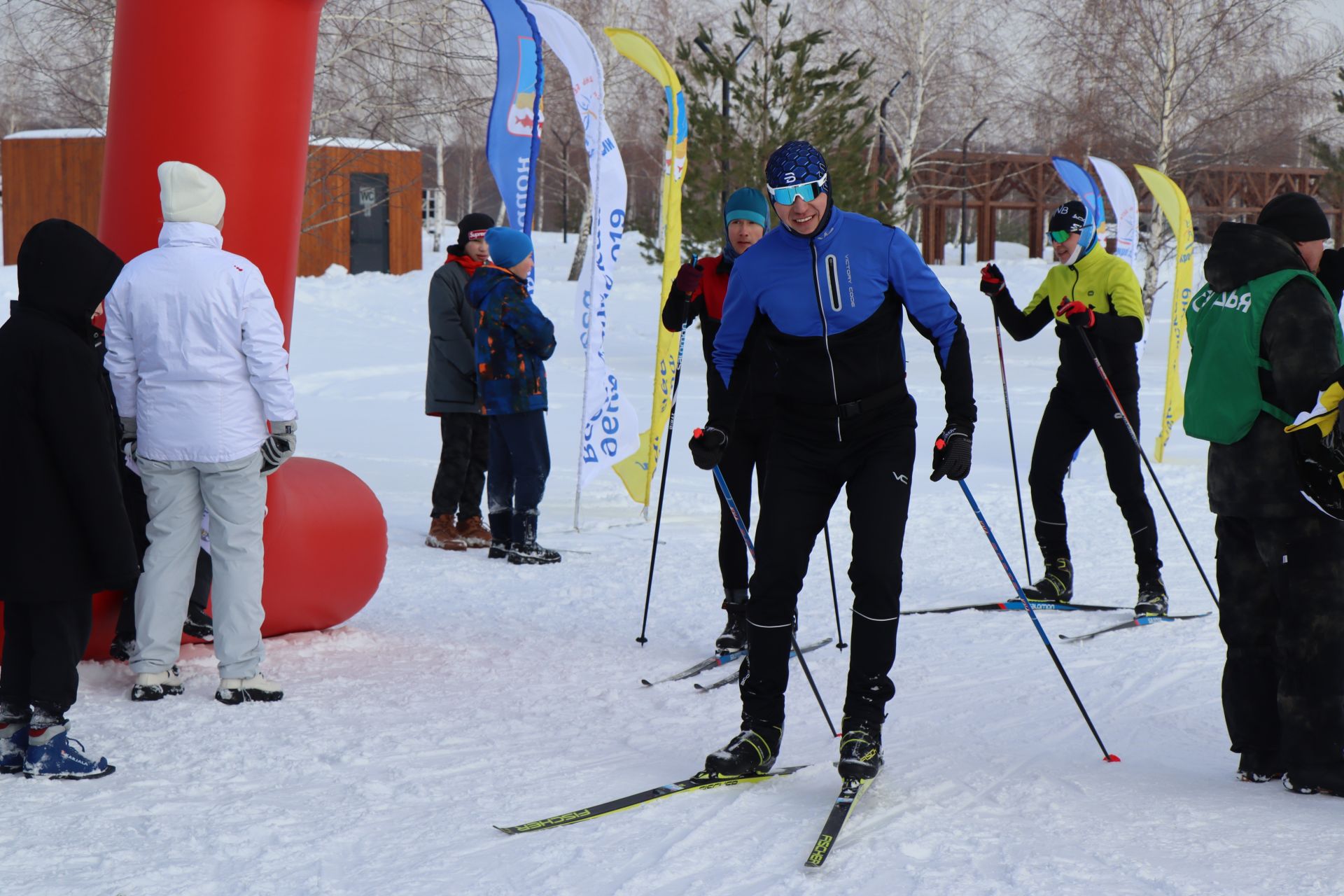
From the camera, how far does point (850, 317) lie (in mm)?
3434

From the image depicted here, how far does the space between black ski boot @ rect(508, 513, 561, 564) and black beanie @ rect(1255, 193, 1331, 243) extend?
4190 millimetres

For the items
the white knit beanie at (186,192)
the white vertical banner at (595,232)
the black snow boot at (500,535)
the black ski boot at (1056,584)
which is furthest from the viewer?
the white vertical banner at (595,232)

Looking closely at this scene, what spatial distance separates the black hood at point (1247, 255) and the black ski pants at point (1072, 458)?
2.35 metres

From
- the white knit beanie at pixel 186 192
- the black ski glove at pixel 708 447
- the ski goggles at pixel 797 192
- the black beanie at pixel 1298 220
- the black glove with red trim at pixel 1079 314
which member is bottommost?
the black ski glove at pixel 708 447

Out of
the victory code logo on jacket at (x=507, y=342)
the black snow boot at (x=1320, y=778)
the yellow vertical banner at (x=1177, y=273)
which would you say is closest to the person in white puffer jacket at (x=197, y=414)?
the victory code logo on jacket at (x=507, y=342)

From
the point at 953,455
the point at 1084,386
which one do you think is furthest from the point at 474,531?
the point at 953,455

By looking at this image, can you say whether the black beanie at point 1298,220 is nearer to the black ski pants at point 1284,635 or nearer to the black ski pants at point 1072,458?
the black ski pants at point 1284,635

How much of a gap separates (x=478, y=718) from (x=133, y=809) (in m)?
1.18

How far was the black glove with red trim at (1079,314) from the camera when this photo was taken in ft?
18.9

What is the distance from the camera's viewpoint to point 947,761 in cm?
370

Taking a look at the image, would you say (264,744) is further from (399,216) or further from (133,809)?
(399,216)

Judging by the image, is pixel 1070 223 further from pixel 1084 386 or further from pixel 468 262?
pixel 468 262

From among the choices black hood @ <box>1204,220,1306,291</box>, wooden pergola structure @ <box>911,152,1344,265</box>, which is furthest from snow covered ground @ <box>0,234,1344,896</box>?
wooden pergola structure @ <box>911,152,1344,265</box>

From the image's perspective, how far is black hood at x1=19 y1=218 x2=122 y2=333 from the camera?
3553 mm
